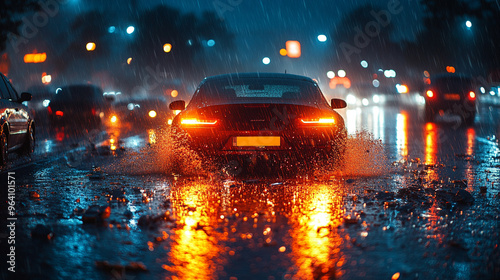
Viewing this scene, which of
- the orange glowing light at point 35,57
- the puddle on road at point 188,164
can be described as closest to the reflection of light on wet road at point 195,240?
the puddle on road at point 188,164

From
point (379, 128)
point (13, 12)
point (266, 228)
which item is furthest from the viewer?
point (13, 12)

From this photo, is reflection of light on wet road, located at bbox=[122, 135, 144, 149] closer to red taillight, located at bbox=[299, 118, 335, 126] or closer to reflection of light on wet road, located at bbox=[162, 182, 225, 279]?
red taillight, located at bbox=[299, 118, 335, 126]

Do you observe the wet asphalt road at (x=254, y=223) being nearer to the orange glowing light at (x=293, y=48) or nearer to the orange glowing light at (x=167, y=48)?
the orange glowing light at (x=293, y=48)

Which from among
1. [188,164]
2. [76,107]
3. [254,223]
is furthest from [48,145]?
[254,223]

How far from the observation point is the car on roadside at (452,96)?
75.7 ft

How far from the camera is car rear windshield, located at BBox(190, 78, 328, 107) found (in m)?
8.22

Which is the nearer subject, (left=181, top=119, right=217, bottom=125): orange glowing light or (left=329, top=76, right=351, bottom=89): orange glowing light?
(left=181, top=119, right=217, bottom=125): orange glowing light

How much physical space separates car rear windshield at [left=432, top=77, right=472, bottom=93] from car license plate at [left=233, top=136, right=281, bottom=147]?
1745 cm

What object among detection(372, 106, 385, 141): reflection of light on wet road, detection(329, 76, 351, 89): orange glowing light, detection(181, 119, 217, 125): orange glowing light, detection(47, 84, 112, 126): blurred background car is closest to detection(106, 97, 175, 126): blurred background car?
detection(47, 84, 112, 126): blurred background car

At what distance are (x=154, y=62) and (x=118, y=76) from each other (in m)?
2.81

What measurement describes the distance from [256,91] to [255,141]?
1203mm

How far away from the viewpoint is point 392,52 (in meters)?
51.6

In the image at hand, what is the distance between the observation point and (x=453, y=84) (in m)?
23.7

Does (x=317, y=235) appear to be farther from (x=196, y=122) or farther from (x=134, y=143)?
(x=134, y=143)
